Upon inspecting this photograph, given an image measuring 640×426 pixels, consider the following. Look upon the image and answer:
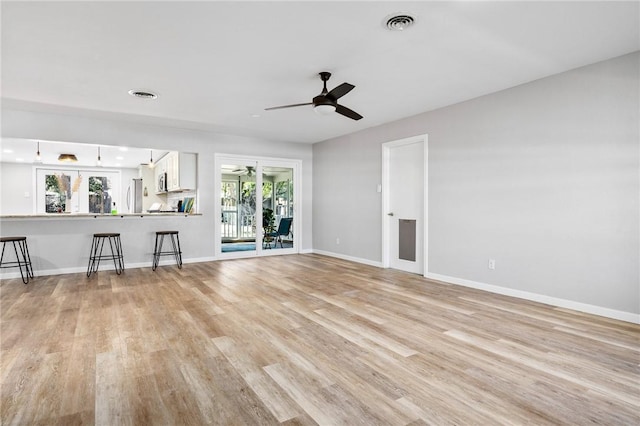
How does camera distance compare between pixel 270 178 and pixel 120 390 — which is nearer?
pixel 120 390

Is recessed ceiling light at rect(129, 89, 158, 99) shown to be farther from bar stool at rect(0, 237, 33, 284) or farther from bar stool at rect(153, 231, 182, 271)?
bar stool at rect(0, 237, 33, 284)

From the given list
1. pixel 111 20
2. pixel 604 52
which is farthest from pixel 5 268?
pixel 604 52

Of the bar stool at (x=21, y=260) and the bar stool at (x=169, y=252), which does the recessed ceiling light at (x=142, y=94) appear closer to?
the bar stool at (x=169, y=252)

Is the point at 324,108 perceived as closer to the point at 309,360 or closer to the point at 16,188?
the point at 309,360

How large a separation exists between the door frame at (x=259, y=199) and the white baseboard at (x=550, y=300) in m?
3.60

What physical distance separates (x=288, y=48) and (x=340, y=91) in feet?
2.22

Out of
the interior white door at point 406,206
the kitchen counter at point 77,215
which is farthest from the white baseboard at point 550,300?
the kitchen counter at point 77,215

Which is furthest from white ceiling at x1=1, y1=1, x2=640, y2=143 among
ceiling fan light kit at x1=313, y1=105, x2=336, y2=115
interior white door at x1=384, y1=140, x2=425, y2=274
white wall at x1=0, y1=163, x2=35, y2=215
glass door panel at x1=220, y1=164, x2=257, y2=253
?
white wall at x1=0, y1=163, x2=35, y2=215

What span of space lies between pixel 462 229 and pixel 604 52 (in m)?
2.37

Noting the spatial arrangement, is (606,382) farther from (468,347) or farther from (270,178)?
(270,178)

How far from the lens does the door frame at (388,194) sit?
16.5ft

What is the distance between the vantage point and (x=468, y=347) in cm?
252

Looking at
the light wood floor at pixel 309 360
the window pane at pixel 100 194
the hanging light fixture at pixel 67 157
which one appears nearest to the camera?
the light wood floor at pixel 309 360

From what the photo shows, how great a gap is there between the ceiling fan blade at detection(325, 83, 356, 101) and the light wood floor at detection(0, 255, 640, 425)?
225cm
